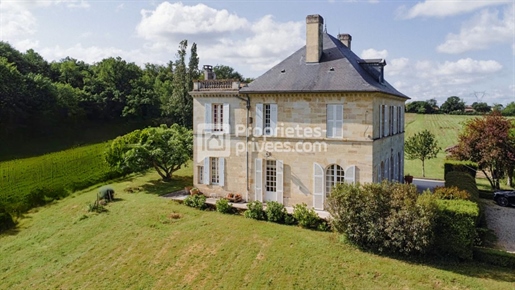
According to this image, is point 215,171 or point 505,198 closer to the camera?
point 505,198

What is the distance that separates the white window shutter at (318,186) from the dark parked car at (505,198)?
1125 cm

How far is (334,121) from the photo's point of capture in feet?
61.9

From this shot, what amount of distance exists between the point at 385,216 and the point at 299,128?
21.8 ft

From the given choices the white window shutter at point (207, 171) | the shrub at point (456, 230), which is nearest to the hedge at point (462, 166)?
the shrub at point (456, 230)

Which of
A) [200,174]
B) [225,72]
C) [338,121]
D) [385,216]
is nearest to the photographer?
[385,216]

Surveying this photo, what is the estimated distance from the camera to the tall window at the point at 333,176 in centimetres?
1906

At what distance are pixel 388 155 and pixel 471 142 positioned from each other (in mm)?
8251

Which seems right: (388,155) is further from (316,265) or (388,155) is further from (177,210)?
(177,210)

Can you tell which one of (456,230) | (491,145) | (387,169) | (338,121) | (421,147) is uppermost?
(338,121)

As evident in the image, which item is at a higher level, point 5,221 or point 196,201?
point 196,201

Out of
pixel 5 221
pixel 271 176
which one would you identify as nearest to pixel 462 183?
pixel 271 176

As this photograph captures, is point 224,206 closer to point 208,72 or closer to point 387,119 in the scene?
point 208,72

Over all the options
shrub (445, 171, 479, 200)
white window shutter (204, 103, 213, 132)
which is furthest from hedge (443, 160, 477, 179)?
white window shutter (204, 103, 213, 132)

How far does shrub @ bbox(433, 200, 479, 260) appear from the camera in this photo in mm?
13836
